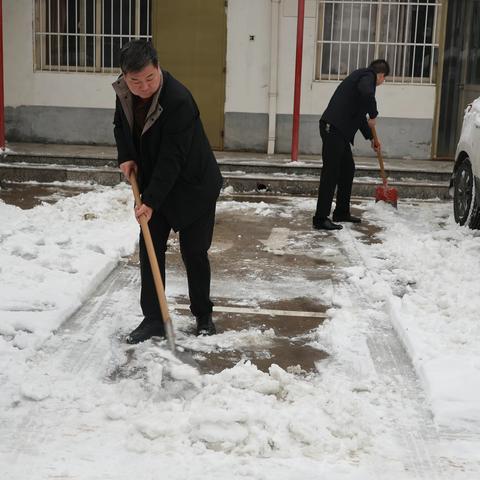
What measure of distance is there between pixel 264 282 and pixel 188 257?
149 cm

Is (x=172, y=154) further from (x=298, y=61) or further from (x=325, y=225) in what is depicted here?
(x=298, y=61)

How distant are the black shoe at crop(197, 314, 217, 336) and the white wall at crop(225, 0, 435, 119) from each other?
7.58 m

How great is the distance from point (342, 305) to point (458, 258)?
1.51m

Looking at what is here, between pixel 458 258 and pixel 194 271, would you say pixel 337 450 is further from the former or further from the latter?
pixel 458 258

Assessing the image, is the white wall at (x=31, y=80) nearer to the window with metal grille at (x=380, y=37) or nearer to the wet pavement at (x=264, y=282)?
the wet pavement at (x=264, y=282)

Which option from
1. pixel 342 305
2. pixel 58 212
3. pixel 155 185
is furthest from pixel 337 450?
pixel 58 212

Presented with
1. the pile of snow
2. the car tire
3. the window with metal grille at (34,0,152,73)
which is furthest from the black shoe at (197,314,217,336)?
the window with metal grille at (34,0,152,73)

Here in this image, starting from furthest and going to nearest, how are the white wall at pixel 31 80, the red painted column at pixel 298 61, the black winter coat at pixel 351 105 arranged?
the white wall at pixel 31 80 → the red painted column at pixel 298 61 → the black winter coat at pixel 351 105

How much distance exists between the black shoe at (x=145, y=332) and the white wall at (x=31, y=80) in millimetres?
8098

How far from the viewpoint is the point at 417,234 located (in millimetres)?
7996

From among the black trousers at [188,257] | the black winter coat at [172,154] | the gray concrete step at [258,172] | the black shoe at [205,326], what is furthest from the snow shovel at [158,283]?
the gray concrete step at [258,172]

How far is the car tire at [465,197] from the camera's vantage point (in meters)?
7.88

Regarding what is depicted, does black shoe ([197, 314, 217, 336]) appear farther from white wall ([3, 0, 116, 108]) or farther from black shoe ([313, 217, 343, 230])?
white wall ([3, 0, 116, 108])

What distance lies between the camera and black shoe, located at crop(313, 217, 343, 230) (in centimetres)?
823
